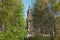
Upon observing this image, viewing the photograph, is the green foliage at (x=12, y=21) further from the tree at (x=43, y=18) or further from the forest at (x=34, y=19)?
the tree at (x=43, y=18)

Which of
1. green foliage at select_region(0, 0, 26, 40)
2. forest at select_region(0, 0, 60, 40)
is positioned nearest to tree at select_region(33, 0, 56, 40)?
forest at select_region(0, 0, 60, 40)

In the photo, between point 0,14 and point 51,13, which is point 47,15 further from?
point 0,14

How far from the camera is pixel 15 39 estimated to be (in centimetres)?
2614

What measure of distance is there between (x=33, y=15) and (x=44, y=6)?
86.9 inches

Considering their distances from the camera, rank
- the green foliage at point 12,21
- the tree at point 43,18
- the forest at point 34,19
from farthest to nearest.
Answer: the tree at point 43,18 < the green foliage at point 12,21 < the forest at point 34,19

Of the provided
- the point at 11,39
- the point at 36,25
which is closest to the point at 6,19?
the point at 11,39

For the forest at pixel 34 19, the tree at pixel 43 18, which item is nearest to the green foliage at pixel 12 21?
the forest at pixel 34 19

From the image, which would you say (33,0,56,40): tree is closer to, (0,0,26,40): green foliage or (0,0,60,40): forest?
(0,0,60,40): forest

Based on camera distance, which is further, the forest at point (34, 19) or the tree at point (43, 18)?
the tree at point (43, 18)

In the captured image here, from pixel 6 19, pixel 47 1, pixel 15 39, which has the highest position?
pixel 47 1

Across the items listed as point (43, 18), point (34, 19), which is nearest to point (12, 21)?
point (34, 19)

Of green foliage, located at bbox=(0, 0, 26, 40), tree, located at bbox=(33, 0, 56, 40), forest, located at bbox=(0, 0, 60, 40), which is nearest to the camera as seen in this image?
forest, located at bbox=(0, 0, 60, 40)

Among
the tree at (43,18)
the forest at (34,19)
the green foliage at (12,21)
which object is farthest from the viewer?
the tree at (43,18)

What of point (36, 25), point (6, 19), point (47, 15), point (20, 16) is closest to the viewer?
point (6, 19)
